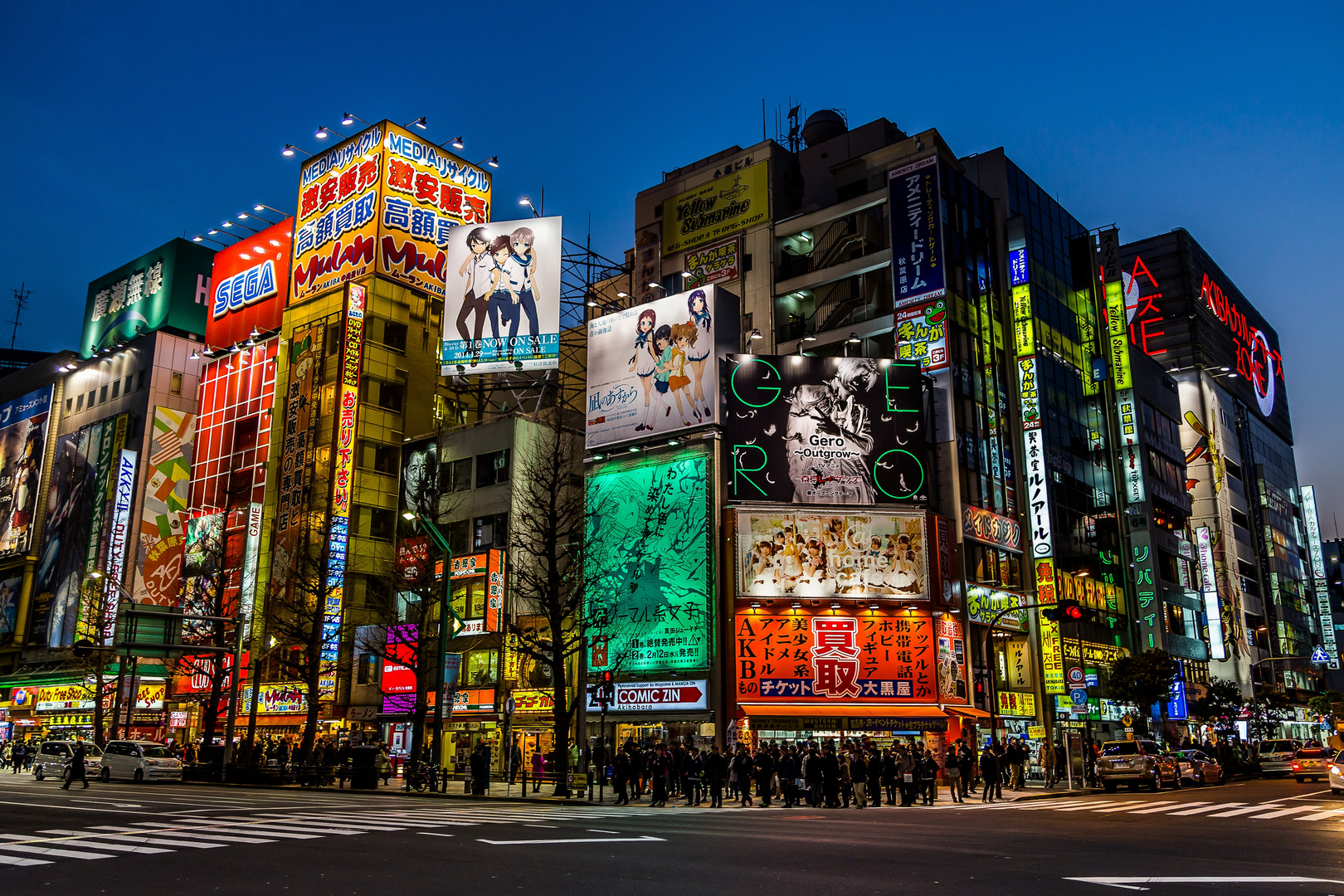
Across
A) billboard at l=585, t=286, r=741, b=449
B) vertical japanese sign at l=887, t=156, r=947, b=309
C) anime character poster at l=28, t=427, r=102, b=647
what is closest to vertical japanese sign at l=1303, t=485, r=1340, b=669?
vertical japanese sign at l=887, t=156, r=947, b=309

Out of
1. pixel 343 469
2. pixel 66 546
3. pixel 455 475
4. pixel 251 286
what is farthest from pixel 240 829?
pixel 66 546

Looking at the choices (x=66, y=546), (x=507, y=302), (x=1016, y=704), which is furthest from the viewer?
(x=66, y=546)

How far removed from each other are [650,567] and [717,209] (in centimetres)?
2645

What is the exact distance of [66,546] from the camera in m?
71.3

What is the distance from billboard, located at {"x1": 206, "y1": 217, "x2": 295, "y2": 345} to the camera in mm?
67438

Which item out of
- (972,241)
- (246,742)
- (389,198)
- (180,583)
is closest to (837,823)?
(246,742)

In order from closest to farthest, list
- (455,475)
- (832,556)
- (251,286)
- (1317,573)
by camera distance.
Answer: (832,556) < (455,475) < (251,286) < (1317,573)

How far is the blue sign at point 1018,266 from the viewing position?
55294mm

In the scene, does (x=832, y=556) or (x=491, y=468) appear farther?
(x=491, y=468)

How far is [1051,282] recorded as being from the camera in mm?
60031

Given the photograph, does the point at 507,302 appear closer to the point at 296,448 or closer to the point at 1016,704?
the point at 296,448

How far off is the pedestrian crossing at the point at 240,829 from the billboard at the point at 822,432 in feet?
69.0

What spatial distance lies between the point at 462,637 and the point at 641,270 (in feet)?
84.8

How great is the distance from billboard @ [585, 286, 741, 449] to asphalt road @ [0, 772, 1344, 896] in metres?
22.4
